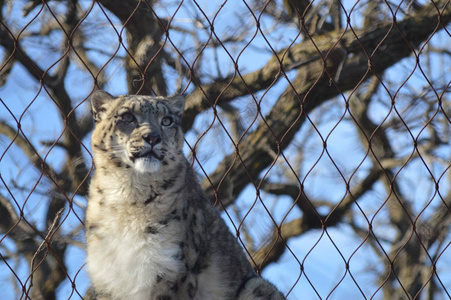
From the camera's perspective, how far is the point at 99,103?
419 centimetres

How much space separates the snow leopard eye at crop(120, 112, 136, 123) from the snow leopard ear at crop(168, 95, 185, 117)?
0.23 meters

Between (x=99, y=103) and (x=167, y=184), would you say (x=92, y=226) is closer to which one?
(x=167, y=184)

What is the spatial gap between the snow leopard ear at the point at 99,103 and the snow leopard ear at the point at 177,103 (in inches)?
11.5

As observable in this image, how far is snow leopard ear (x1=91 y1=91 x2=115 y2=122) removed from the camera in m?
4.16

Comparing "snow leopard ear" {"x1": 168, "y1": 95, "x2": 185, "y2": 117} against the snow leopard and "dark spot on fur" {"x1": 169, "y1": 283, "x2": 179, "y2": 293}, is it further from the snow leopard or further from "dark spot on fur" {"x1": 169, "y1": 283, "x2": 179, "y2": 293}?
"dark spot on fur" {"x1": 169, "y1": 283, "x2": 179, "y2": 293}

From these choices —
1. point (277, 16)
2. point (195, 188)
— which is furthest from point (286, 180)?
point (195, 188)

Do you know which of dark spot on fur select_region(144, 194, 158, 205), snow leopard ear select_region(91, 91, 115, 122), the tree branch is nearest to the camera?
dark spot on fur select_region(144, 194, 158, 205)

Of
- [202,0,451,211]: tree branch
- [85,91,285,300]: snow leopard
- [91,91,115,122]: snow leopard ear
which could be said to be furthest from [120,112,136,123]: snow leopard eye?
[202,0,451,211]: tree branch

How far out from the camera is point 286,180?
7789 millimetres

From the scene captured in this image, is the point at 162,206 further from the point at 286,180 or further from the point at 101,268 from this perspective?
the point at 286,180

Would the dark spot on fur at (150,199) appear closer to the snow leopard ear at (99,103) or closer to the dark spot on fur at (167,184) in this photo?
the dark spot on fur at (167,184)

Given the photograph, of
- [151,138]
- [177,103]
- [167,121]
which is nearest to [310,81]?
[177,103]

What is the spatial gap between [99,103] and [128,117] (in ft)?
0.64

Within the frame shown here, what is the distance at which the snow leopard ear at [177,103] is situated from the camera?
4254 millimetres
